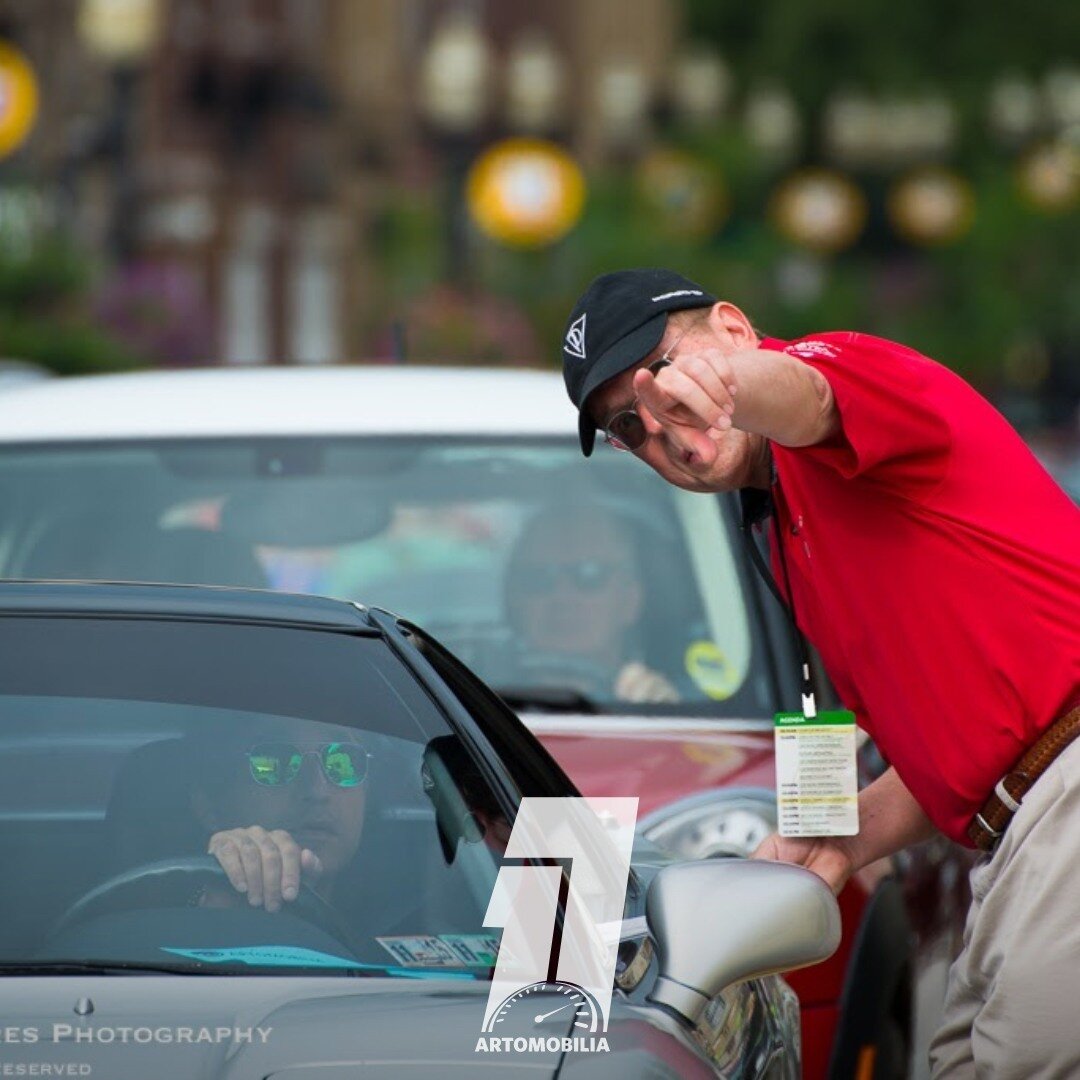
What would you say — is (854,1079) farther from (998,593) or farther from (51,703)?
(51,703)

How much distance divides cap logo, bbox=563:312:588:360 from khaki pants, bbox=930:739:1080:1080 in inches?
31.9

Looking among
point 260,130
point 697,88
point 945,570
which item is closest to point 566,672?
point 945,570

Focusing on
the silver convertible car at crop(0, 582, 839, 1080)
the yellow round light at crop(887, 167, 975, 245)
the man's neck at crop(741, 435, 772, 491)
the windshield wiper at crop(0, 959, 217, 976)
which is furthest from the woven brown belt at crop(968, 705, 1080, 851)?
the yellow round light at crop(887, 167, 975, 245)

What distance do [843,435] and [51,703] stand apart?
40.1 inches

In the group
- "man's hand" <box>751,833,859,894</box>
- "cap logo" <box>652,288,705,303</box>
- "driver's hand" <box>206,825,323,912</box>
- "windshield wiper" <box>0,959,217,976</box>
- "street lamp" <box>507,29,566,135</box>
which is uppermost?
"cap logo" <box>652,288,705,303</box>

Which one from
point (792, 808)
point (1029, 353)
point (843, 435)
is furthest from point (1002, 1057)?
point (1029, 353)

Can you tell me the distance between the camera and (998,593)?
3.22m

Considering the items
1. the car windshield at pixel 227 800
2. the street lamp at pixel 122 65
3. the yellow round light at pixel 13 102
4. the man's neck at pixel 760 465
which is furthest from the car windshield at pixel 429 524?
the street lamp at pixel 122 65

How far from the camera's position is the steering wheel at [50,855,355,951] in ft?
9.33

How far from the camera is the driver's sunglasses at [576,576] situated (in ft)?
16.8

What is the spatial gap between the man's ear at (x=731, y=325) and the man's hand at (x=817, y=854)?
0.78 m

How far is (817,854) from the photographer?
3.69 metres

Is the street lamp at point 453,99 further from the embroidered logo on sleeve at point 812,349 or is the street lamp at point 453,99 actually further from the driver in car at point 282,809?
the driver in car at point 282,809

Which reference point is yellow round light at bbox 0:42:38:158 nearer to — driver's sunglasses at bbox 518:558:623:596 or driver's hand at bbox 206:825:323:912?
driver's sunglasses at bbox 518:558:623:596
